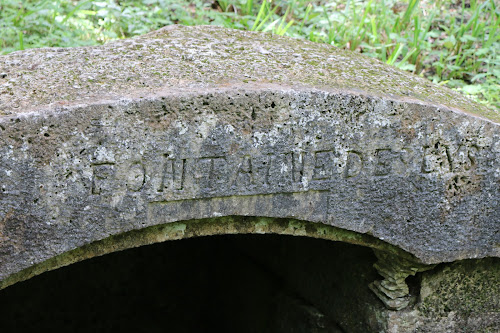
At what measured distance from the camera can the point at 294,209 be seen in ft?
5.71

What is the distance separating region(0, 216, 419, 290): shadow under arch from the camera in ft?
5.35

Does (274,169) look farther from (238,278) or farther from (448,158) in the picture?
(238,278)

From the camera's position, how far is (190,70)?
1764 mm

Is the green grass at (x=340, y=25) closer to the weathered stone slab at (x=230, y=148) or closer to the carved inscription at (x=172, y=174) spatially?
the weathered stone slab at (x=230, y=148)

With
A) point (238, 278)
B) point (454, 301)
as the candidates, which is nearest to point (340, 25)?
point (238, 278)

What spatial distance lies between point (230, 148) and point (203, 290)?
2.30 m

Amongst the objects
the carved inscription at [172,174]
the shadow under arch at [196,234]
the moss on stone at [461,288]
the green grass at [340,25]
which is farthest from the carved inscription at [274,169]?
the green grass at [340,25]

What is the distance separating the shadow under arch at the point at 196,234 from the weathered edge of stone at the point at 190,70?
1.39 feet

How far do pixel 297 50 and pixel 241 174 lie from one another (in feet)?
2.21

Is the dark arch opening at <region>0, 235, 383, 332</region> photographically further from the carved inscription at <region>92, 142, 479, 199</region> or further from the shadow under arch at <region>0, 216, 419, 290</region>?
the carved inscription at <region>92, 142, 479, 199</region>

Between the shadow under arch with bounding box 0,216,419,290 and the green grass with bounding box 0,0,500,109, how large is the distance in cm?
154

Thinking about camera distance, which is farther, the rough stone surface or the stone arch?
the rough stone surface

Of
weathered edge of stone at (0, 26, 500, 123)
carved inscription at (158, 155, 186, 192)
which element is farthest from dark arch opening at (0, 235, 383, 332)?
carved inscription at (158, 155, 186, 192)

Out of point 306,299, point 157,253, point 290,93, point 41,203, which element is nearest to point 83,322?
point 157,253
